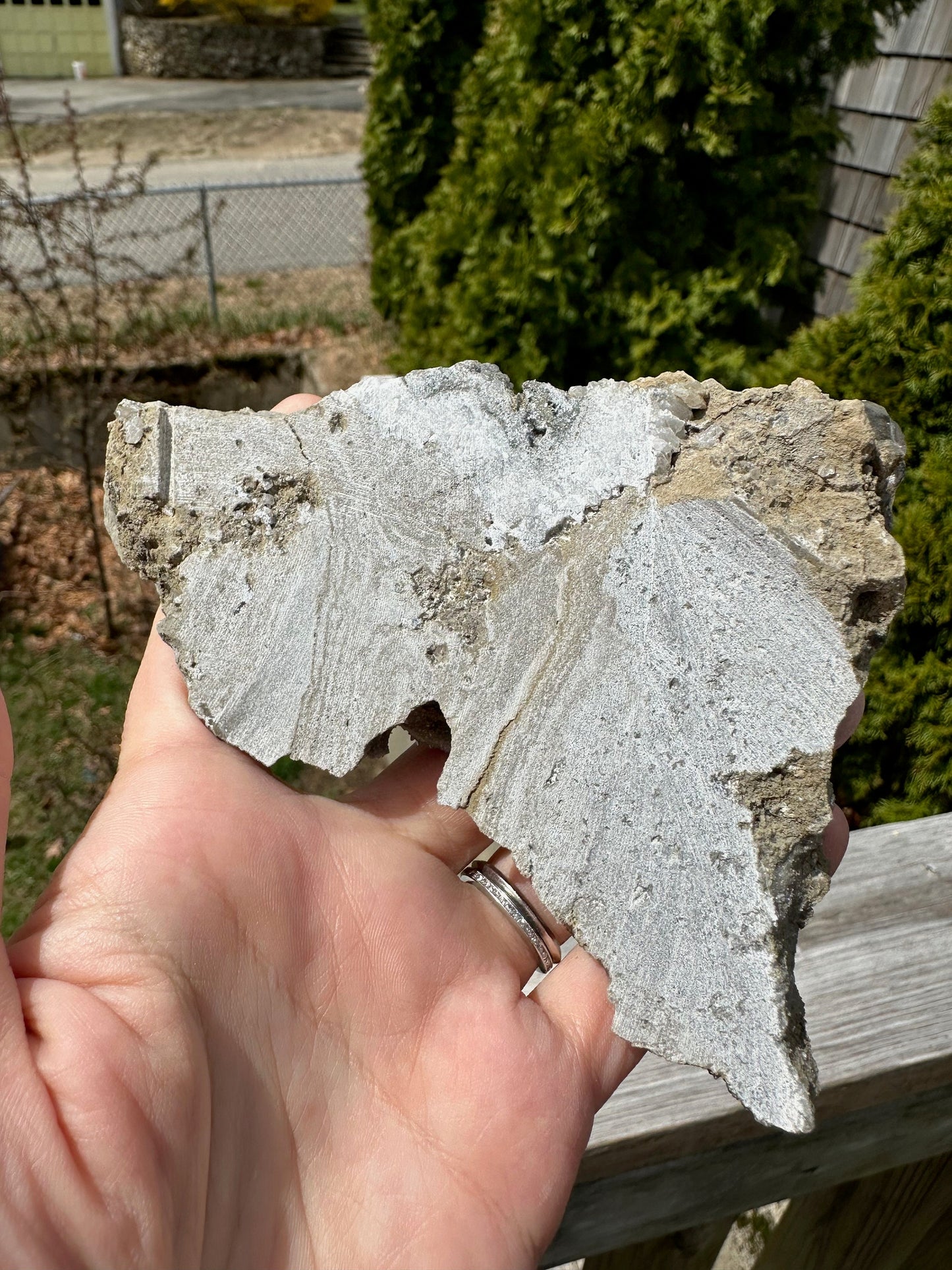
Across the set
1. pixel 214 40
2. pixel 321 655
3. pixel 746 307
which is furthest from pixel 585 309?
pixel 214 40

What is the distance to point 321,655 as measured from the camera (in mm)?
1384

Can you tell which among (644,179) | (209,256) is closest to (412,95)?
(209,256)

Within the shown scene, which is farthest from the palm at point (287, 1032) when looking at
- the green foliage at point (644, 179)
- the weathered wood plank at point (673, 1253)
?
the green foliage at point (644, 179)

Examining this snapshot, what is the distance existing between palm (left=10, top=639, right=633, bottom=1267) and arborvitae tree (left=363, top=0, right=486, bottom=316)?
4686 millimetres

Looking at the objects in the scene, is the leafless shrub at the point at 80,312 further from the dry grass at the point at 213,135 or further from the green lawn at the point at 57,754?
the dry grass at the point at 213,135

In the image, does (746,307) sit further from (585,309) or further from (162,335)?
(162,335)

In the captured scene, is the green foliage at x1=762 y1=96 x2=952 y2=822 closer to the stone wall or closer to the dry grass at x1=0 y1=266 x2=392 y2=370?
the dry grass at x1=0 y1=266 x2=392 y2=370

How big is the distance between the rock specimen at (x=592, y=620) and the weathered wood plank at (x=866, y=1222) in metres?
0.75

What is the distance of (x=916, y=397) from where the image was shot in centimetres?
234

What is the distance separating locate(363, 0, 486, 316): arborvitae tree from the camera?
4.93 meters

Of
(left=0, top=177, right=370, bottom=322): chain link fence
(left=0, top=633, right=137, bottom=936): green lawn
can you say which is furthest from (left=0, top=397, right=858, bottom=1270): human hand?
(left=0, top=177, right=370, bottom=322): chain link fence

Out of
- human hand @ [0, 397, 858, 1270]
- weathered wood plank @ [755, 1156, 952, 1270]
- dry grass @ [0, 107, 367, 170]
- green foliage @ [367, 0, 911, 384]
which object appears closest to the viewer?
human hand @ [0, 397, 858, 1270]

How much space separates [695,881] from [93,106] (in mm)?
16139

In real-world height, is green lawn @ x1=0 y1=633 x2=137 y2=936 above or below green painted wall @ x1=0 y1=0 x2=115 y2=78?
below
